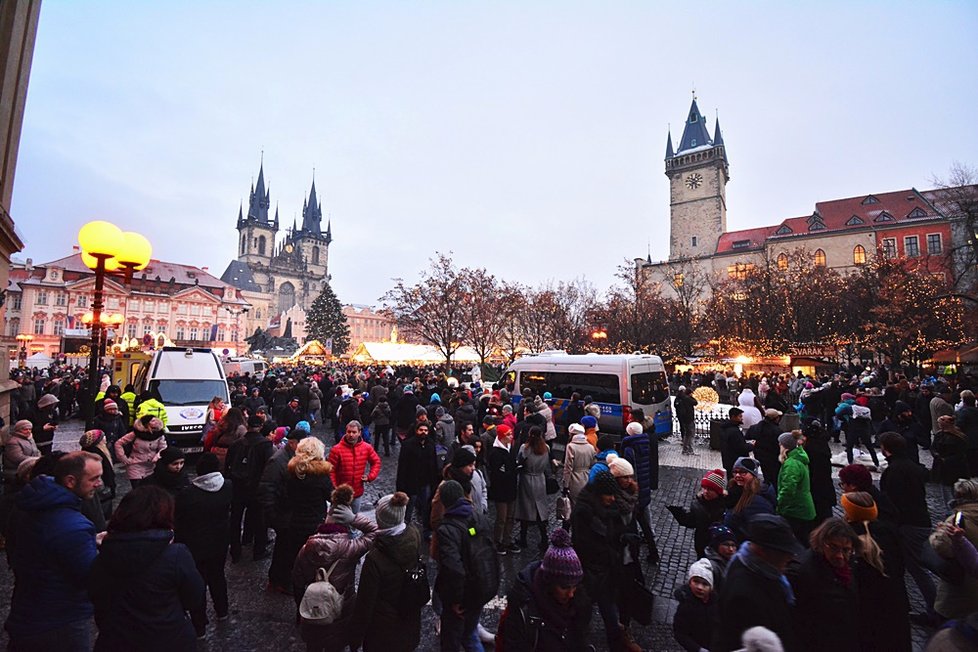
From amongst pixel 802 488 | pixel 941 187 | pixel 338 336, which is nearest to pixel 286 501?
pixel 802 488

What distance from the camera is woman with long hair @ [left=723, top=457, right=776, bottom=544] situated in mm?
4072

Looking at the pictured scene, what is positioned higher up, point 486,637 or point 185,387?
point 185,387

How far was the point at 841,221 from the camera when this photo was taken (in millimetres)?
55906

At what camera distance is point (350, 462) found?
19.5 ft

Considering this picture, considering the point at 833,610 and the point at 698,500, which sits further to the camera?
the point at 698,500

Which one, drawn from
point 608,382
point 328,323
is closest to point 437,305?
point 608,382

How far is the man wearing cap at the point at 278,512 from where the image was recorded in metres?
4.74

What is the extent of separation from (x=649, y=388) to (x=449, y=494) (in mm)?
10184

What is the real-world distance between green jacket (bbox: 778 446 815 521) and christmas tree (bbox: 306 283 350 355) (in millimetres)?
77250

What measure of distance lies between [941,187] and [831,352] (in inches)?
531

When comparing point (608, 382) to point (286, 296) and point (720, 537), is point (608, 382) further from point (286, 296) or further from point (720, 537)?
point (286, 296)

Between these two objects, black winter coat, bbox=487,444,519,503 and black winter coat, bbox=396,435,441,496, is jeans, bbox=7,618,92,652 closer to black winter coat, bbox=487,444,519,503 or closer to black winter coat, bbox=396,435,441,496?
black winter coat, bbox=396,435,441,496

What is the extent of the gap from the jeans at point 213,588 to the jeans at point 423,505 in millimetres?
2580

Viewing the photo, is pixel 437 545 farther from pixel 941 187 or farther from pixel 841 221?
pixel 841 221
